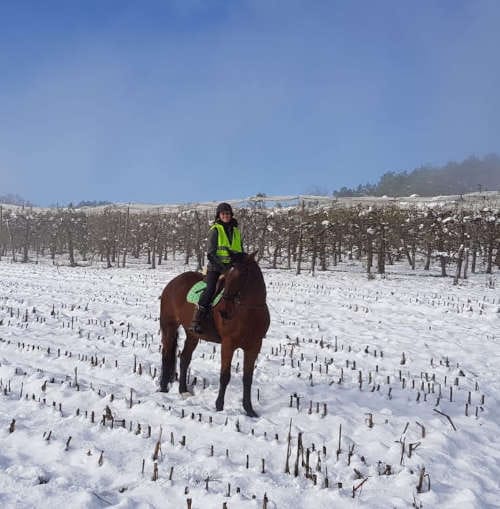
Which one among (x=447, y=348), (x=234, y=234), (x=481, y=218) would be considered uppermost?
(x=481, y=218)

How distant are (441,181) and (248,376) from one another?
13766 cm

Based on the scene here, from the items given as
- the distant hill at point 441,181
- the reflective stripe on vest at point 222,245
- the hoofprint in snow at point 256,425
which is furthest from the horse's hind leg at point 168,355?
the distant hill at point 441,181

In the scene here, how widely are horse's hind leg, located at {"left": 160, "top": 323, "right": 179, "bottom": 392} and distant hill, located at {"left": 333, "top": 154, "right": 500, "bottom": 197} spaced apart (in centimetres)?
11358

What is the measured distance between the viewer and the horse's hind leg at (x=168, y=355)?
7.29 m

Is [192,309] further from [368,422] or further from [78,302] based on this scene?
[78,302]

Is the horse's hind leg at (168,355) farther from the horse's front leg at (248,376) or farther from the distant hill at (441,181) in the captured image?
the distant hill at (441,181)

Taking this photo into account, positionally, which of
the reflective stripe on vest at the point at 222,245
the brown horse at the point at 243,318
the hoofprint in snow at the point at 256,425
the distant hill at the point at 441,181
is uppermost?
the distant hill at the point at 441,181

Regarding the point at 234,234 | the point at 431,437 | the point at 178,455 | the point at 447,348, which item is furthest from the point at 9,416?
the point at 447,348

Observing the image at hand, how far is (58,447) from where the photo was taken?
4684 mm

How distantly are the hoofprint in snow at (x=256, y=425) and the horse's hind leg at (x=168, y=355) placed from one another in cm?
24

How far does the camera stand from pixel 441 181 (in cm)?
12838

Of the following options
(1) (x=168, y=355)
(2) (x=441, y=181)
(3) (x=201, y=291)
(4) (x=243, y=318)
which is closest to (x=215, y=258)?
(3) (x=201, y=291)

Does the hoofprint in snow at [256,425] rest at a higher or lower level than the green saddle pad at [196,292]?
lower

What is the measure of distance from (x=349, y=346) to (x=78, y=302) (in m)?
11.1
